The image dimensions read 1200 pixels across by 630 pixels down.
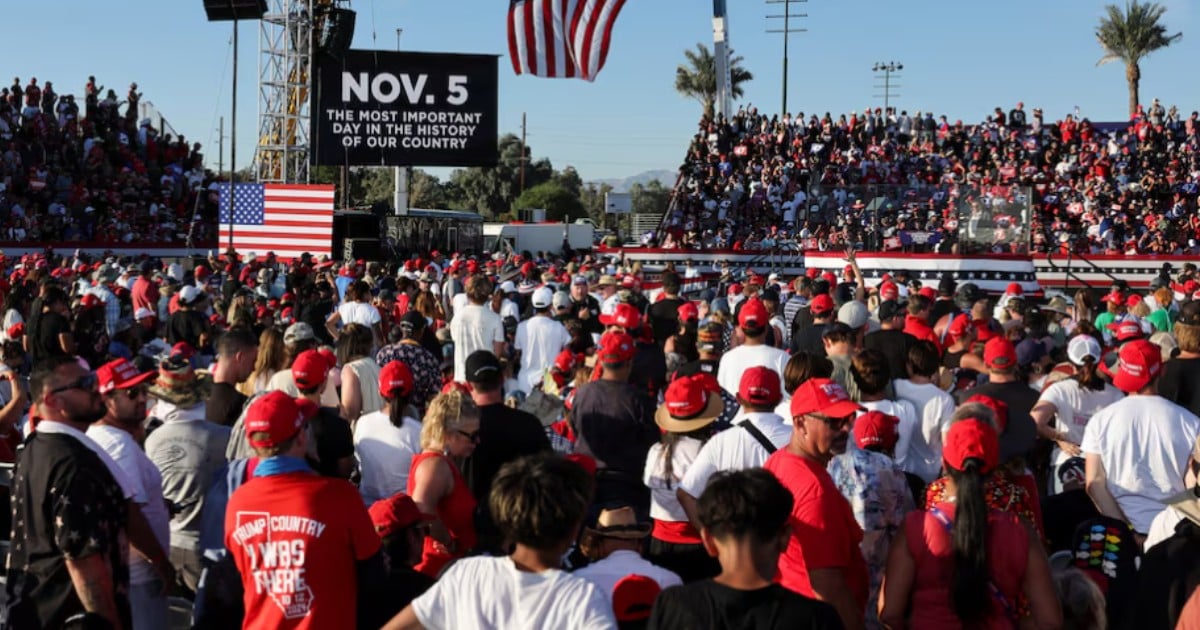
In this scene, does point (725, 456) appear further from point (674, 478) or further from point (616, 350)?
point (616, 350)

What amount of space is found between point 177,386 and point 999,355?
442 cm

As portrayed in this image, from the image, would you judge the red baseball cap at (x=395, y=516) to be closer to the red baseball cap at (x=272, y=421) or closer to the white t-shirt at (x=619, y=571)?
the red baseball cap at (x=272, y=421)

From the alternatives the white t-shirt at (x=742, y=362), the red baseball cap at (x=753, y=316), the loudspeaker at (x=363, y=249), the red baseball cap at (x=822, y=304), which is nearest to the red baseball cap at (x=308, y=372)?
the white t-shirt at (x=742, y=362)

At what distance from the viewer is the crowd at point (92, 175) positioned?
107 feet

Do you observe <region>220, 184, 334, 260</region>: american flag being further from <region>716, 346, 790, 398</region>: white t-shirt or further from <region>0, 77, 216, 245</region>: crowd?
<region>716, 346, 790, 398</region>: white t-shirt

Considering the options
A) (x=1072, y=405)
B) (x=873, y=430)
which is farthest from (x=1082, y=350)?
(x=873, y=430)

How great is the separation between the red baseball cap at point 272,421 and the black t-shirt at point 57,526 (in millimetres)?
624

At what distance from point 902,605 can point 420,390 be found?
4550 mm

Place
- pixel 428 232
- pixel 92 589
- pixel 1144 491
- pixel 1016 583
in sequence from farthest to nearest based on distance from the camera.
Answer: pixel 428 232 < pixel 1144 491 < pixel 92 589 < pixel 1016 583

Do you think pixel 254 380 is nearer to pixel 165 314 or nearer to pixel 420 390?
pixel 420 390

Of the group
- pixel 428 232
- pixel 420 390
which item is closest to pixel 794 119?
pixel 428 232

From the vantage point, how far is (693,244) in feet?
112

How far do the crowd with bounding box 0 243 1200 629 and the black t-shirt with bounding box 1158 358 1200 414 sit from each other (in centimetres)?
1

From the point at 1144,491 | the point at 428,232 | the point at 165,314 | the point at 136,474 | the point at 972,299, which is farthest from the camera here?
the point at 428,232
